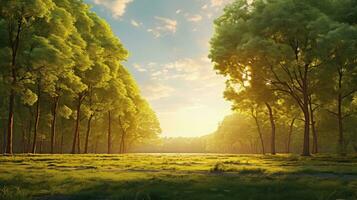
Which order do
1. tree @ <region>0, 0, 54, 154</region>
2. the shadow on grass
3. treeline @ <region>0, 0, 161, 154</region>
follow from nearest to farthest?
the shadow on grass
tree @ <region>0, 0, 54, 154</region>
treeline @ <region>0, 0, 161, 154</region>

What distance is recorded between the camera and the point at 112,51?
51969 mm

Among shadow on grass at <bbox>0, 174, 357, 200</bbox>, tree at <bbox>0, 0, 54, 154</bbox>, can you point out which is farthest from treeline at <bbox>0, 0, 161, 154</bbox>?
shadow on grass at <bbox>0, 174, 357, 200</bbox>

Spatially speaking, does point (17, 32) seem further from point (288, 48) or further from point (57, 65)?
point (288, 48)

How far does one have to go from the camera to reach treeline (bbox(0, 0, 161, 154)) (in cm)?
3394

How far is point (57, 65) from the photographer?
1330 inches

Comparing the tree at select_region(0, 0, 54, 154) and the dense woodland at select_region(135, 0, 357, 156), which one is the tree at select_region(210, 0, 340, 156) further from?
the tree at select_region(0, 0, 54, 154)

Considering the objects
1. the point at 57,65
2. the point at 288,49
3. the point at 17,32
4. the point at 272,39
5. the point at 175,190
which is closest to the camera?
the point at 175,190

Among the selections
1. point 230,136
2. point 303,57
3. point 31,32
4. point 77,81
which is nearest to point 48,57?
point 31,32

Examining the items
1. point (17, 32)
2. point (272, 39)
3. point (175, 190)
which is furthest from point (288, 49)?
point (175, 190)

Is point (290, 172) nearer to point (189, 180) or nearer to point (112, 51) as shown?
point (189, 180)

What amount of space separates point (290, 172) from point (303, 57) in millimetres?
22093

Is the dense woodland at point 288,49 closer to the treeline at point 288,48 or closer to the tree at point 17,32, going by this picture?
the treeline at point 288,48

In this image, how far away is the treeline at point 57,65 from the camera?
3394cm

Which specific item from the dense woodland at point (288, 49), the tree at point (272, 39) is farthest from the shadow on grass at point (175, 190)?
the tree at point (272, 39)
